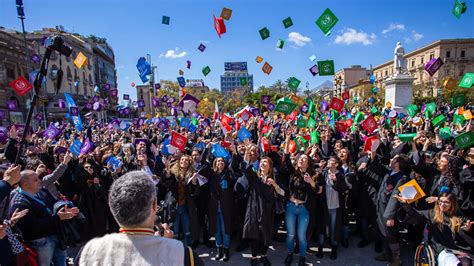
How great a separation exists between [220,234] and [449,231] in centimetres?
337

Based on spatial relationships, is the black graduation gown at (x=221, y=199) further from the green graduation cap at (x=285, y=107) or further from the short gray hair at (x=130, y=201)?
the green graduation cap at (x=285, y=107)

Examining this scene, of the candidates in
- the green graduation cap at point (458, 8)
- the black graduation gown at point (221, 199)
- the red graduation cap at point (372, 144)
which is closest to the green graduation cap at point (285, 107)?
the red graduation cap at point (372, 144)

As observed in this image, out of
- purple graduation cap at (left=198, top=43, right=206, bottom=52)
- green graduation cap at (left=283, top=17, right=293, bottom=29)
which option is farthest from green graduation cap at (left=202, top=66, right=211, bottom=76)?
green graduation cap at (left=283, top=17, right=293, bottom=29)

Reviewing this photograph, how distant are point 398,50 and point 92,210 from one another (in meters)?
22.7

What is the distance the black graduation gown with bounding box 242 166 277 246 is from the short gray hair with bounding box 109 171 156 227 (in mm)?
3257

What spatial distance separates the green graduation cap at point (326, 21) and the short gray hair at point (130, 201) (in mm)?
9216

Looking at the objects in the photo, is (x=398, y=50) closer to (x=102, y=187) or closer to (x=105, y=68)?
(x=102, y=187)

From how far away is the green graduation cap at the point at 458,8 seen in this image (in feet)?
28.6

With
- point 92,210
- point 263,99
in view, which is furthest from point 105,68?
point 92,210

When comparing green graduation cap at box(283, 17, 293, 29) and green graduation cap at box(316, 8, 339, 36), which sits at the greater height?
green graduation cap at box(283, 17, 293, 29)

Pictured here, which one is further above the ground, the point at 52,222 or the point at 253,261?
the point at 52,222

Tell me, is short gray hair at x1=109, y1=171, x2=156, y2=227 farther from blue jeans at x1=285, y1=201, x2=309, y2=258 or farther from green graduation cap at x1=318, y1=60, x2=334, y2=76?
green graduation cap at x1=318, y1=60, x2=334, y2=76

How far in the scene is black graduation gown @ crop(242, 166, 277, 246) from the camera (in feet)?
15.0

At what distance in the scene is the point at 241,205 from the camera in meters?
5.41
